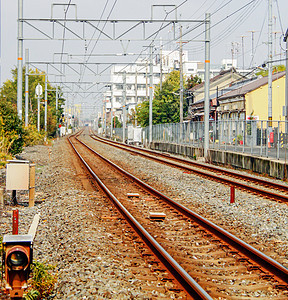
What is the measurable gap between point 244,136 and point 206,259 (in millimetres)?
19077

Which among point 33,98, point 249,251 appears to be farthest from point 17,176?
point 33,98

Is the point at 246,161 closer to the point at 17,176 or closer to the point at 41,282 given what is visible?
the point at 17,176

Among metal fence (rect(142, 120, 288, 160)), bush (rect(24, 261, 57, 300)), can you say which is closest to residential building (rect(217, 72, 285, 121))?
metal fence (rect(142, 120, 288, 160))

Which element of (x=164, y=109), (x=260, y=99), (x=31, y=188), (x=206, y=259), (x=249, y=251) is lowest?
(x=206, y=259)

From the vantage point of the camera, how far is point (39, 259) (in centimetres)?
785

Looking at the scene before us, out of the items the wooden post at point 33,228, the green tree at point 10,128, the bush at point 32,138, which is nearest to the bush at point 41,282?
the wooden post at point 33,228

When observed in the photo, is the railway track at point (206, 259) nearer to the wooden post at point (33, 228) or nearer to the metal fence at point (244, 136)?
the wooden post at point (33, 228)

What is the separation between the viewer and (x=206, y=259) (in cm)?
791

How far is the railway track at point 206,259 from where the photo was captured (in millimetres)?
6352

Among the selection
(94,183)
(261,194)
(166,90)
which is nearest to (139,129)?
(166,90)

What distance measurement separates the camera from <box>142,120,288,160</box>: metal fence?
23.0 m

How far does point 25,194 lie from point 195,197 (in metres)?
5.43

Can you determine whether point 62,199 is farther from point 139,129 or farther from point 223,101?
point 223,101

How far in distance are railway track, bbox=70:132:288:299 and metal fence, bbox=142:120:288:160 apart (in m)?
11.7
